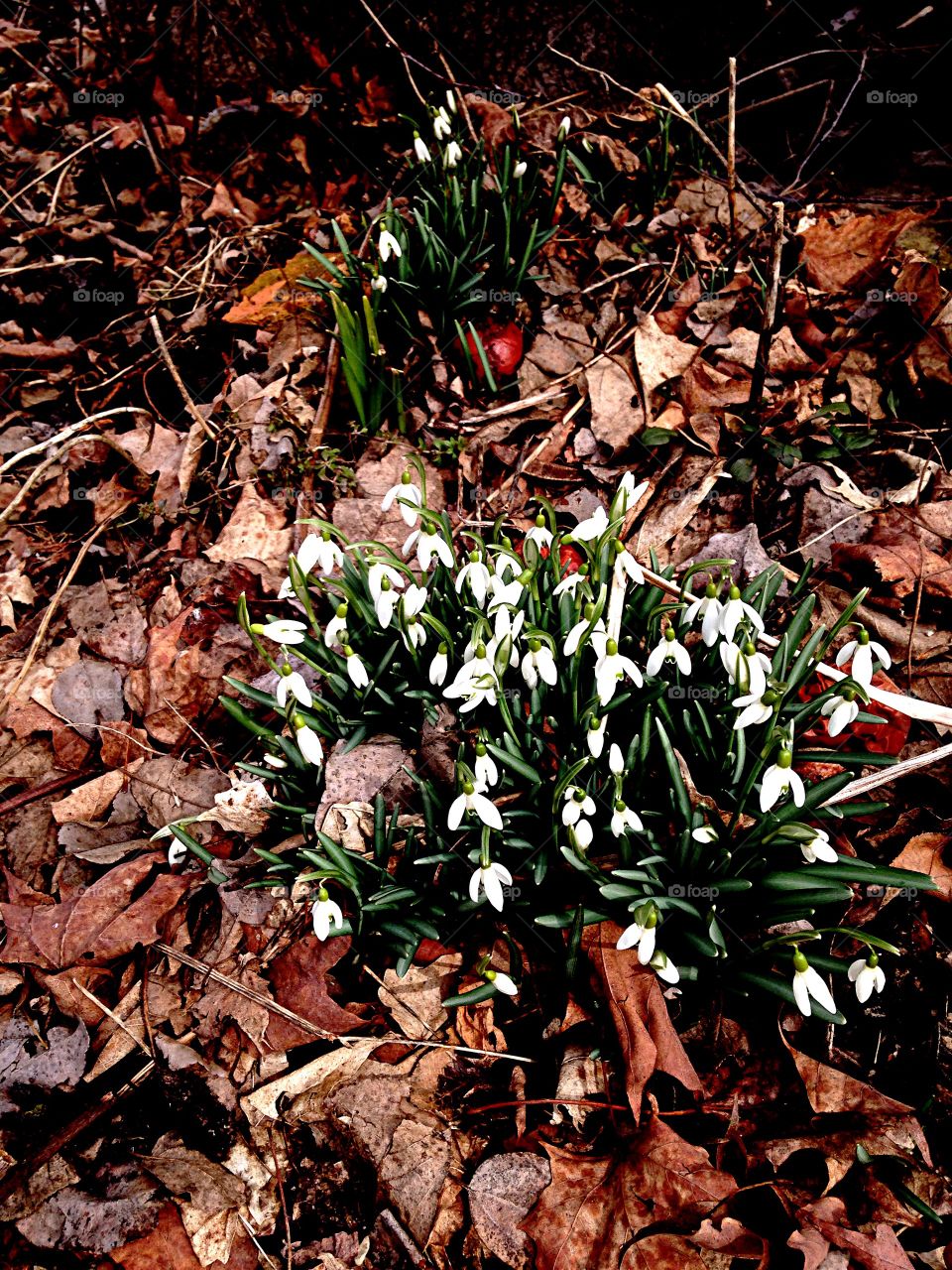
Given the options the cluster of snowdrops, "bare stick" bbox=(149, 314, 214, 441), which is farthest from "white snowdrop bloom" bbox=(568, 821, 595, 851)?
"bare stick" bbox=(149, 314, 214, 441)

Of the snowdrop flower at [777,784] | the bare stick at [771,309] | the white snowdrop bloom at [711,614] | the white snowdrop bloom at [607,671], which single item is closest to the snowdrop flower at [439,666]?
the white snowdrop bloom at [607,671]

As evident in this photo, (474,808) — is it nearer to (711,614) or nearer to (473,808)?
(473,808)

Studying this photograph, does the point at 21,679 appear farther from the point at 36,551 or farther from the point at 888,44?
the point at 888,44

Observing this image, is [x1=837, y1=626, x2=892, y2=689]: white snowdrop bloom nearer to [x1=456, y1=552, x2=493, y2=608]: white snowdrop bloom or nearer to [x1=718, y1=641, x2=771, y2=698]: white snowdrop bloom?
[x1=718, y1=641, x2=771, y2=698]: white snowdrop bloom

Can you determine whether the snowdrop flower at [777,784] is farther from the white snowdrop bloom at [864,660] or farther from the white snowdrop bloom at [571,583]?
the white snowdrop bloom at [571,583]

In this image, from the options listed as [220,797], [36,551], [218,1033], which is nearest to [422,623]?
[220,797]

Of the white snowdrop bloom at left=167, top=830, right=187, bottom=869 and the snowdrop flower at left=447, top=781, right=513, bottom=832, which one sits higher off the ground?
the snowdrop flower at left=447, top=781, right=513, bottom=832

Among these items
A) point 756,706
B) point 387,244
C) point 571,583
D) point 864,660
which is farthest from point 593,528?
point 387,244
